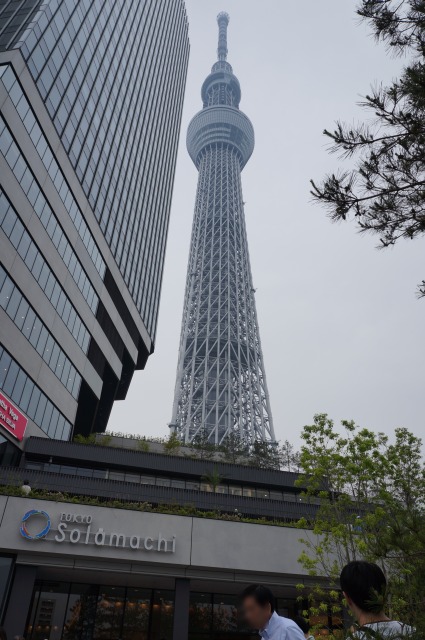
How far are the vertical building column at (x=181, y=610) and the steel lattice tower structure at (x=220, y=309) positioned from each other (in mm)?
73034

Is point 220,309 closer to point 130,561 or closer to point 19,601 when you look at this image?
point 130,561

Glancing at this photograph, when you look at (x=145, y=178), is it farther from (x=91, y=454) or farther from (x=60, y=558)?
(x=60, y=558)

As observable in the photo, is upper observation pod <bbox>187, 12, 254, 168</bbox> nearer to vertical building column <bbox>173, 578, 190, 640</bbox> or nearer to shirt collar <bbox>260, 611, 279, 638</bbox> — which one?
vertical building column <bbox>173, 578, 190, 640</bbox>

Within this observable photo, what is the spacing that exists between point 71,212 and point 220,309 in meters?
87.8

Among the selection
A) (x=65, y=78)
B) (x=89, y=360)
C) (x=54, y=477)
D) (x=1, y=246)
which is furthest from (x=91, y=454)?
(x=65, y=78)

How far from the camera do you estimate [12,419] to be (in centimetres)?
2733

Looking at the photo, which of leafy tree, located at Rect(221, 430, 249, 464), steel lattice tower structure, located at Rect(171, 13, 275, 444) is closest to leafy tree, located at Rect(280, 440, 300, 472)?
leafy tree, located at Rect(221, 430, 249, 464)

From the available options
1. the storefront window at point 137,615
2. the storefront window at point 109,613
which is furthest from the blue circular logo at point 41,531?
the storefront window at point 137,615

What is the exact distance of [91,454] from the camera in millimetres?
31594

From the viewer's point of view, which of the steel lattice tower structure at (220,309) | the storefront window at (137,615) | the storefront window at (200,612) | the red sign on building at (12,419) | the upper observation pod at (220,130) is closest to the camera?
the storefront window at (137,615)

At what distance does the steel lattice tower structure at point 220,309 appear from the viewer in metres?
106

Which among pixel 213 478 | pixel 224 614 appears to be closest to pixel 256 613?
pixel 224 614

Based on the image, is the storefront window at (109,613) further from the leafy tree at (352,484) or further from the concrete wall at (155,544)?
the leafy tree at (352,484)

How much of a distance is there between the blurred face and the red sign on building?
80.4 ft
